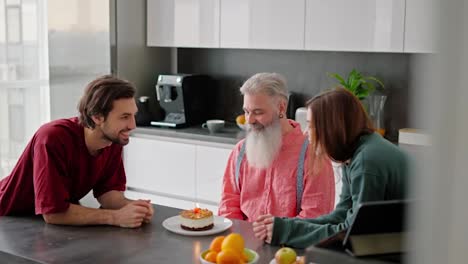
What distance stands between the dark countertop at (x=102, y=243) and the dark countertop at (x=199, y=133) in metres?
1.71

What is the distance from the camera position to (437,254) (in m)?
0.40

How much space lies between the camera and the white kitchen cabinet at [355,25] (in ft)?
12.3

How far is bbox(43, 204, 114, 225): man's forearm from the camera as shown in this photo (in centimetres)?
238

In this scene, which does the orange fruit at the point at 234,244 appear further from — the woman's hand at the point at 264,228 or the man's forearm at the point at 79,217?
the man's forearm at the point at 79,217

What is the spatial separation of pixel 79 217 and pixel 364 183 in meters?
1.10

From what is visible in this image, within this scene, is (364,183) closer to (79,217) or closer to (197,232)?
(197,232)

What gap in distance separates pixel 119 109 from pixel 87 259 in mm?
732

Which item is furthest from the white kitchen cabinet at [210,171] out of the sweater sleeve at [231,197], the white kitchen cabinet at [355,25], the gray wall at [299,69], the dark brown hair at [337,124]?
the dark brown hair at [337,124]

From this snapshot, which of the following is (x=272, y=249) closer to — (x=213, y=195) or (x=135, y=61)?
(x=213, y=195)

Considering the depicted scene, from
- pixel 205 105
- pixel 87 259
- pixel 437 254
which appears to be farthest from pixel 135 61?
pixel 437 254

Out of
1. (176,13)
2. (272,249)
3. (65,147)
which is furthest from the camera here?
(176,13)

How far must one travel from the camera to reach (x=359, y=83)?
13.1 feet

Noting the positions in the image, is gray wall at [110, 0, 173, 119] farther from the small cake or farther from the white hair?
the small cake

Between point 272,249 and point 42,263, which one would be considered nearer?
point 42,263
